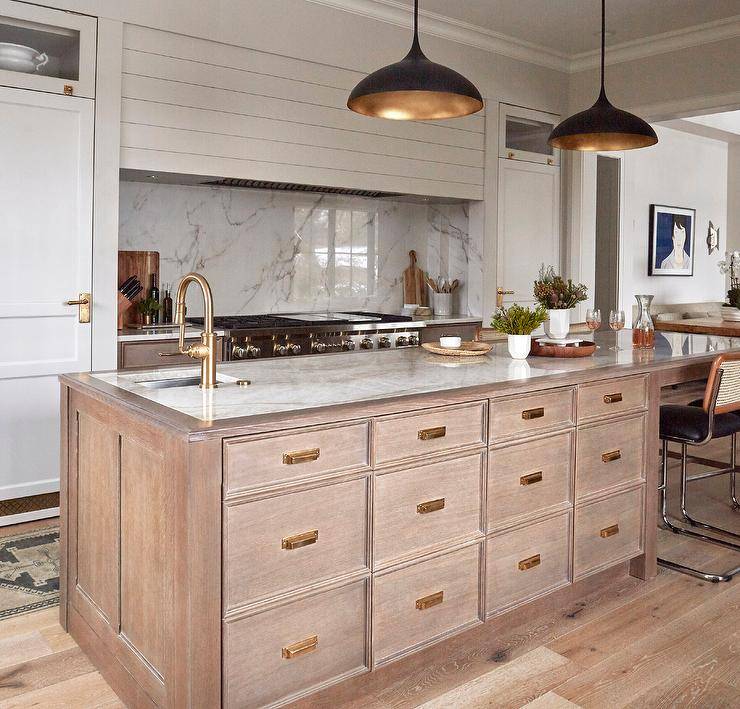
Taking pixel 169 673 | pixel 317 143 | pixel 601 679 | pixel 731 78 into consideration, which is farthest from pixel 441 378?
pixel 731 78

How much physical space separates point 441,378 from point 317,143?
2.44m

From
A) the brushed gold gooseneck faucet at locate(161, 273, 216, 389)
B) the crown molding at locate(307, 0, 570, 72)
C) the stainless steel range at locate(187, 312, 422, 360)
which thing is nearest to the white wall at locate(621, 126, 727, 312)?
the crown molding at locate(307, 0, 570, 72)

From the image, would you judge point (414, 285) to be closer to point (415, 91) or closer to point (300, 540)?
point (415, 91)

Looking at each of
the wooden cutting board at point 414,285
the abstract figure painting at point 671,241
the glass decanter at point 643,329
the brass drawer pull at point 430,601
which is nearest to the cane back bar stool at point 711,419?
the glass decanter at point 643,329

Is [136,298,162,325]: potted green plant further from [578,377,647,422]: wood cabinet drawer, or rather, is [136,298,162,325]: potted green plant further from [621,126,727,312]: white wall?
[621,126,727,312]: white wall

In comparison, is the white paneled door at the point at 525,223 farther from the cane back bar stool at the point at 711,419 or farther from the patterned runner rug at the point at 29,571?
the patterned runner rug at the point at 29,571

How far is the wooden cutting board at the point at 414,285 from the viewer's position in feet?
18.9

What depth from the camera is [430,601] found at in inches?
86.9

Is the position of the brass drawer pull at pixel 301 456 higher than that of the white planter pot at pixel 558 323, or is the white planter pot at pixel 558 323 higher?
the white planter pot at pixel 558 323

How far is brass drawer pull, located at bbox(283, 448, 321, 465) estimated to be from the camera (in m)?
1.84

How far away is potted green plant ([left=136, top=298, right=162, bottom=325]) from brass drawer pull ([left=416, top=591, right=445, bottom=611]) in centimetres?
258

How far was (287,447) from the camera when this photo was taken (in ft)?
6.04

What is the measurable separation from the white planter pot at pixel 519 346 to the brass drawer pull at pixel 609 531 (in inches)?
28.1

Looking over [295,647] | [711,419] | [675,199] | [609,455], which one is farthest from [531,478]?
[675,199]
